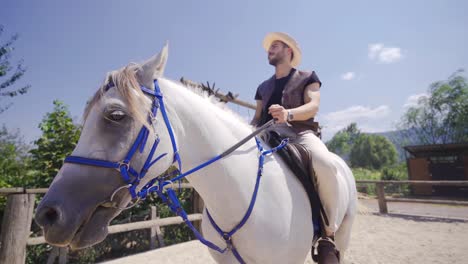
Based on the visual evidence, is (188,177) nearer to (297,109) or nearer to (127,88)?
(127,88)

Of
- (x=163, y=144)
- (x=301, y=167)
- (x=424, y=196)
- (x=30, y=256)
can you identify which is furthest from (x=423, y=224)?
(x=424, y=196)

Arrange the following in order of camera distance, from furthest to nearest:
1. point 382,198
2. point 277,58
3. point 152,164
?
point 382,198 < point 277,58 < point 152,164

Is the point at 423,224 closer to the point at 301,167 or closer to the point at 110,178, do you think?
the point at 301,167

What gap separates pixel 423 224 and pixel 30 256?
10.5m

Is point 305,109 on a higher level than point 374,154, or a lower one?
higher

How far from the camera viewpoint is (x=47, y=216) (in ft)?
3.39

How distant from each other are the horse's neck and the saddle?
1.55ft

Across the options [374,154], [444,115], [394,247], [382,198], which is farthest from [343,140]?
[394,247]

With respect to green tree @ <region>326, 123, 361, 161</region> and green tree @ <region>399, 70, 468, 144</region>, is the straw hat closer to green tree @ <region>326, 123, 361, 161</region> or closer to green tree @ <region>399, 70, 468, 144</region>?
green tree @ <region>399, 70, 468, 144</region>

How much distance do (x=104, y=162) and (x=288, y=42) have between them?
2.14 metres

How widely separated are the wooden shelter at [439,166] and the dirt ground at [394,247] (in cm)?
1155

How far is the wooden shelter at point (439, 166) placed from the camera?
54.2 ft

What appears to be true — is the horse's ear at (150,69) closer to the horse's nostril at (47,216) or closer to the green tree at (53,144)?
the horse's nostril at (47,216)

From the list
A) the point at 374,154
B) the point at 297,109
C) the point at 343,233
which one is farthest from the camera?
the point at 374,154
